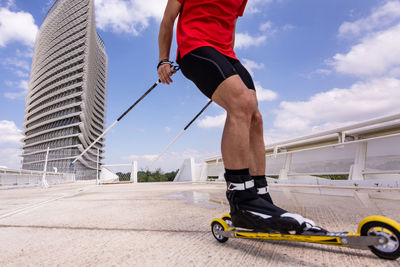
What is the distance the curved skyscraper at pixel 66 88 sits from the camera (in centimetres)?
5303

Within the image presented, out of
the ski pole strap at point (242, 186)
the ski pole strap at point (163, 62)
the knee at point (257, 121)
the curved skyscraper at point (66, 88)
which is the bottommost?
the ski pole strap at point (242, 186)

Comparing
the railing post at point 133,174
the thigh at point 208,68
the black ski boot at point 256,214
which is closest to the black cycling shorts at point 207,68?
the thigh at point 208,68

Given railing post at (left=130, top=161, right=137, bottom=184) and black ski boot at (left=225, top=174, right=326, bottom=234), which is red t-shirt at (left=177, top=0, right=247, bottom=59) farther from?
railing post at (left=130, top=161, right=137, bottom=184)

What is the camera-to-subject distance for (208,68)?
133cm

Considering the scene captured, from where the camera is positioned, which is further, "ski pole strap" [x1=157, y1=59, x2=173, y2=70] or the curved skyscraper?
the curved skyscraper

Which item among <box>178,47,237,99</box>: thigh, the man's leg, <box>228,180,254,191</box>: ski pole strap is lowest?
<box>228,180,254,191</box>: ski pole strap

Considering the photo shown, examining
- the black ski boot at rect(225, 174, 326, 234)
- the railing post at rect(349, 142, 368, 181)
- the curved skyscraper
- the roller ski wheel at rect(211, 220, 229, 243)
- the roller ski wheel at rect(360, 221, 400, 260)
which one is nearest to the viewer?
the roller ski wheel at rect(360, 221, 400, 260)

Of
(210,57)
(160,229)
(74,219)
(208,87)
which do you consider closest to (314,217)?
(160,229)

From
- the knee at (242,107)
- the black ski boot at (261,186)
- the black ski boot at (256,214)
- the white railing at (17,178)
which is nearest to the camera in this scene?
the black ski boot at (256,214)

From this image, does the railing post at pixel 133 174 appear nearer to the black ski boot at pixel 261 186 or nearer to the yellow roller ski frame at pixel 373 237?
the black ski boot at pixel 261 186

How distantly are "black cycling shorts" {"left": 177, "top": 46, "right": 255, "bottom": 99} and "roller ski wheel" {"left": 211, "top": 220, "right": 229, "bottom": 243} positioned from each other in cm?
76

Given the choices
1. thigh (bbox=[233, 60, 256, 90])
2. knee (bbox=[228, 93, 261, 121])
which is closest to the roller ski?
knee (bbox=[228, 93, 261, 121])

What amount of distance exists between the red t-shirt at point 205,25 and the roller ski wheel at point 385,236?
4.05ft

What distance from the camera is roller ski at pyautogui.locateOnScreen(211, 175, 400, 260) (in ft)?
2.63
